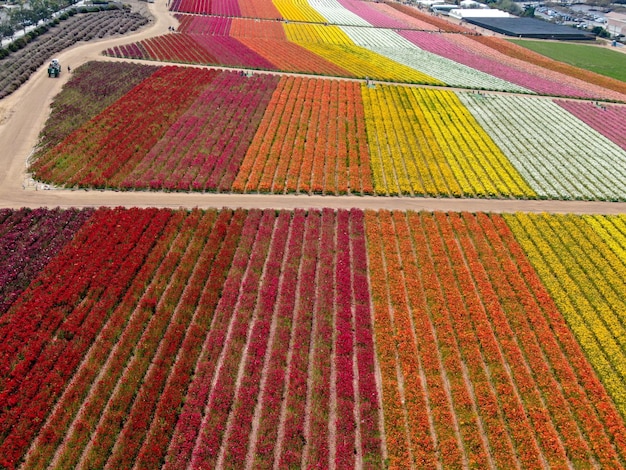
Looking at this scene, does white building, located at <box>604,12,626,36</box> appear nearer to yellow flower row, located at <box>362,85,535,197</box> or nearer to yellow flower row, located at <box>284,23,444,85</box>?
yellow flower row, located at <box>284,23,444,85</box>

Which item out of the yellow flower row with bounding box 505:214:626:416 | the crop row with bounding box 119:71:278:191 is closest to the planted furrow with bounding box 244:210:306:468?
the crop row with bounding box 119:71:278:191

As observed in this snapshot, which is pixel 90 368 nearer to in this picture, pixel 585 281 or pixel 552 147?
pixel 585 281

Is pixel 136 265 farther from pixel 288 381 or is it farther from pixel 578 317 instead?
pixel 578 317

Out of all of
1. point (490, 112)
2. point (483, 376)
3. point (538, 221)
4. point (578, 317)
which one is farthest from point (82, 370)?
point (490, 112)

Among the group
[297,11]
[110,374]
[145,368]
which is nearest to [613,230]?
[145,368]

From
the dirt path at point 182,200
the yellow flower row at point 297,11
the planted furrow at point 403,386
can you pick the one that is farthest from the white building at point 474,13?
the planted furrow at point 403,386

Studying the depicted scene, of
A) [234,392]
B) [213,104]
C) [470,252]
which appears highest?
[213,104]

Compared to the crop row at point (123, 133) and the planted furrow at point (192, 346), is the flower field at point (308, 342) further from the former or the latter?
the crop row at point (123, 133)
